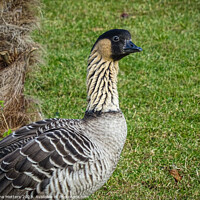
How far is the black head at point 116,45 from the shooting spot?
4.28m

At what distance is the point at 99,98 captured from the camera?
4383 mm

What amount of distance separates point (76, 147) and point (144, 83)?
4237mm

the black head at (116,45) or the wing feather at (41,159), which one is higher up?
the black head at (116,45)

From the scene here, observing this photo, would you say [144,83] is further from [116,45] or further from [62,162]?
[62,162]

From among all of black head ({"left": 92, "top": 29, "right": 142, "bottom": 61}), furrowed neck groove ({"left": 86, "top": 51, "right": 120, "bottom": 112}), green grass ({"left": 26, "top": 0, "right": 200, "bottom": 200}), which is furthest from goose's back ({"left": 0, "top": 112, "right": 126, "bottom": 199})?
green grass ({"left": 26, "top": 0, "right": 200, "bottom": 200})

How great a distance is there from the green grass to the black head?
1.85 m

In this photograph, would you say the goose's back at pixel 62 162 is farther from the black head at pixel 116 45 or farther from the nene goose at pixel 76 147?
Result: the black head at pixel 116 45

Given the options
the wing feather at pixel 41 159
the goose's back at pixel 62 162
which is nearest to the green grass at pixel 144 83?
the goose's back at pixel 62 162

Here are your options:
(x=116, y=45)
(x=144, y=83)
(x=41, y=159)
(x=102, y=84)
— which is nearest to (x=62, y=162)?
(x=41, y=159)

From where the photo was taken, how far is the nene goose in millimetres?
3725

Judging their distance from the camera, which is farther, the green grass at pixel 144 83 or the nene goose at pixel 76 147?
the green grass at pixel 144 83

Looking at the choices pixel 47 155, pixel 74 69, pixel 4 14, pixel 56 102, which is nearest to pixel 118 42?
pixel 47 155

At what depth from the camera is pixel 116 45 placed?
4277mm

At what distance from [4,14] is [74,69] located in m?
2.83
